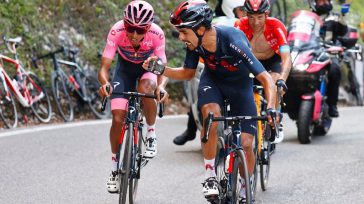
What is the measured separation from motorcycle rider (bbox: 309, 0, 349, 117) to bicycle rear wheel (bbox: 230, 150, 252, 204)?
7.36m

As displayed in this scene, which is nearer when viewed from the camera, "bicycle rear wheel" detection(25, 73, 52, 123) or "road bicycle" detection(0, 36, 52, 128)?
"road bicycle" detection(0, 36, 52, 128)

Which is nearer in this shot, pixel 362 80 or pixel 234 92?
pixel 234 92

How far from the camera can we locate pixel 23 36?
1781 cm

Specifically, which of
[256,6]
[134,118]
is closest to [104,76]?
[134,118]

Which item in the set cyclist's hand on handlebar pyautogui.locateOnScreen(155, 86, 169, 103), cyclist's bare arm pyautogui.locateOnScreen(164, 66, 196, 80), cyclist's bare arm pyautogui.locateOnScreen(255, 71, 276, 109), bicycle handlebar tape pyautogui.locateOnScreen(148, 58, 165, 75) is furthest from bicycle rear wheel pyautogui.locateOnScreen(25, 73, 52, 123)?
cyclist's bare arm pyautogui.locateOnScreen(255, 71, 276, 109)

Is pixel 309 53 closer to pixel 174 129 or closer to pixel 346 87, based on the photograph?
pixel 174 129

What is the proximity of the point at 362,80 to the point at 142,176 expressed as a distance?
51.8 feet

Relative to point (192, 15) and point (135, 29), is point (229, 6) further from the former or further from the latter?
point (192, 15)

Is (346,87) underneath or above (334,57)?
underneath

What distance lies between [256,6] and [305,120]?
4.03 metres

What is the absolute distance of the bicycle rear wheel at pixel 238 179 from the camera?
680 centimetres

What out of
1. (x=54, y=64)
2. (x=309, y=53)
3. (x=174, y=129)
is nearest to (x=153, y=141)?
(x=309, y=53)

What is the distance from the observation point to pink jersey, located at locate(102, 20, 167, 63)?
877cm

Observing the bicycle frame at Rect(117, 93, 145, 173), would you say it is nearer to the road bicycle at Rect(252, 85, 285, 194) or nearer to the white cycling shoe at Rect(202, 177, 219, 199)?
the white cycling shoe at Rect(202, 177, 219, 199)
